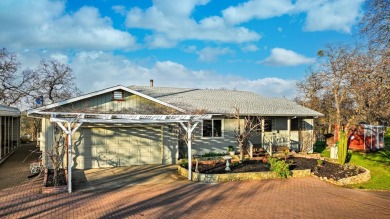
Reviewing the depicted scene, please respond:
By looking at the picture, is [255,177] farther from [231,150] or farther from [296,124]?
[296,124]

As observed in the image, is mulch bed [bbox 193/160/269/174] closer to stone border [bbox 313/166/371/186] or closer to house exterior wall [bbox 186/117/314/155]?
house exterior wall [bbox 186/117/314/155]

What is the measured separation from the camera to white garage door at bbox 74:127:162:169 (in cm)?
1555

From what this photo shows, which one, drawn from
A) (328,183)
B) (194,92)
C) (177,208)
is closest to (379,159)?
(328,183)

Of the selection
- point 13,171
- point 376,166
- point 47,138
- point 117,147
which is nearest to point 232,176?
point 117,147

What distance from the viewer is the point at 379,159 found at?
59.5 ft

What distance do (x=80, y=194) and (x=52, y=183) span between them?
1.76m

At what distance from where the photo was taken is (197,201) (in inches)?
408

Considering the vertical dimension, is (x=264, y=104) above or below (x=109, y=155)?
above

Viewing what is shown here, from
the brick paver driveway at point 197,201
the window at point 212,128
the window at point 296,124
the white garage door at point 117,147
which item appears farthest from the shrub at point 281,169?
the window at point 296,124

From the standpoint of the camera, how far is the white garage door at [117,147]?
612 inches

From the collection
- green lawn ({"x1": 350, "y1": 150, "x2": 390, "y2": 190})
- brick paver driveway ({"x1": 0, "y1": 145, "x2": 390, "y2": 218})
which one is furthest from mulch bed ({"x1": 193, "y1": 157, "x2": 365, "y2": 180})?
brick paver driveway ({"x1": 0, "y1": 145, "x2": 390, "y2": 218})

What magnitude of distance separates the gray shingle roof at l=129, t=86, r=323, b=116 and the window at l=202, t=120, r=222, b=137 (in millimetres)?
790

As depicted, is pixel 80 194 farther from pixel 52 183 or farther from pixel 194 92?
pixel 194 92

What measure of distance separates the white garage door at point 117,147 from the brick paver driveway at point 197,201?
2996mm
